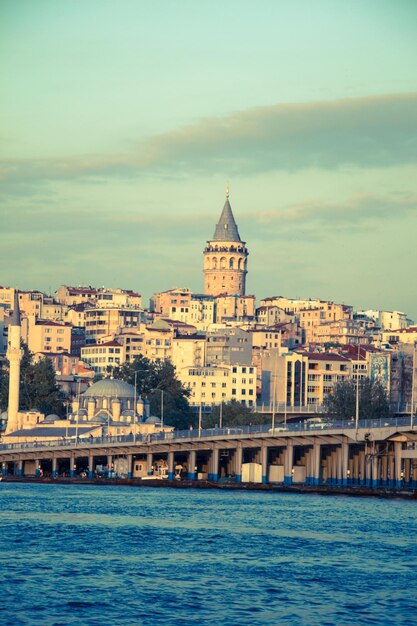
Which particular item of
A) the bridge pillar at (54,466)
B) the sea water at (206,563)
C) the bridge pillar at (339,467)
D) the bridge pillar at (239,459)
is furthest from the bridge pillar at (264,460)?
the sea water at (206,563)

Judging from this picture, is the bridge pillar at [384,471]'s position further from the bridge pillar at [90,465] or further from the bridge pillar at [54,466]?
the bridge pillar at [54,466]

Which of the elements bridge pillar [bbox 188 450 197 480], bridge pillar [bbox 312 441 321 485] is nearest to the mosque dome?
bridge pillar [bbox 188 450 197 480]

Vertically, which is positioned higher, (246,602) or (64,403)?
(64,403)

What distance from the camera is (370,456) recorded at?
4798 inches

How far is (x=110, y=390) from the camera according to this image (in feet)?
557

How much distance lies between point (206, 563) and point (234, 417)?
112 m

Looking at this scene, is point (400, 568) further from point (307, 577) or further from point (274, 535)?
point (274, 535)

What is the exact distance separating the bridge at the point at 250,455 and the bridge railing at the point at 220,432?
80 mm

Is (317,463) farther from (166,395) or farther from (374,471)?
(166,395)

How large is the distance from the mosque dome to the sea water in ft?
227

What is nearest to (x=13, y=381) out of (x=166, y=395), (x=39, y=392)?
(x=39, y=392)

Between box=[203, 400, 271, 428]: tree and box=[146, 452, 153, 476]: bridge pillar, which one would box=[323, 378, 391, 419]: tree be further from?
box=[146, 452, 153, 476]: bridge pillar

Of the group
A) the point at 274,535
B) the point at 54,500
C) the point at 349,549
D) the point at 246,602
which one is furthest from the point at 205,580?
the point at 54,500

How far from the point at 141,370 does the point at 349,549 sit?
406 ft
